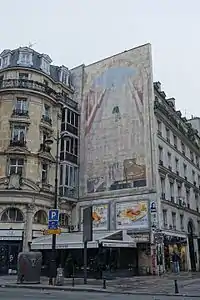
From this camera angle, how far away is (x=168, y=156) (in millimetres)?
37000

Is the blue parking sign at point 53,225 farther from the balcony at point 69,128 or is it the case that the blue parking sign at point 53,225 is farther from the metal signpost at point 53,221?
the balcony at point 69,128

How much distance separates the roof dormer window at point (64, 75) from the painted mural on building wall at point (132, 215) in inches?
596

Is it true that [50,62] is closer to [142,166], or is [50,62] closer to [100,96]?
[100,96]

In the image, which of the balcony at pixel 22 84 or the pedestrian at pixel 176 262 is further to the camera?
the balcony at pixel 22 84

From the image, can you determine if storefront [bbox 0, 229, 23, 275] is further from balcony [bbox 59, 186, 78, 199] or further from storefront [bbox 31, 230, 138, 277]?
balcony [bbox 59, 186, 78, 199]

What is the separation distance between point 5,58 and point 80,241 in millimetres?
21758

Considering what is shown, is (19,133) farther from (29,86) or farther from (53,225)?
(53,225)

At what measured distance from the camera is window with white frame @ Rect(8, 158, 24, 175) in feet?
106

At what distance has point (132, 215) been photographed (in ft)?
105

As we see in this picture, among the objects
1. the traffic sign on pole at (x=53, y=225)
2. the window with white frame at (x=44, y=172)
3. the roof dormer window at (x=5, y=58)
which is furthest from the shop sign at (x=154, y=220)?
the roof dormer window at (x=5, y=58)

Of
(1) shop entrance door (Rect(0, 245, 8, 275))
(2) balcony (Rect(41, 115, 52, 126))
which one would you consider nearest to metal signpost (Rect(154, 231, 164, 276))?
(1) shop entrance door (Rect(0, 245, 8, 275))

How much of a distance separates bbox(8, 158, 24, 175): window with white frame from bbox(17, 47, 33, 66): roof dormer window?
33.9 feet

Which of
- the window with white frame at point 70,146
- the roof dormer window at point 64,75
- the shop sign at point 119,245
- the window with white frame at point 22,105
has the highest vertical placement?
the roof dormer window at point 64,75

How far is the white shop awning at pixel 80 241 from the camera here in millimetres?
25595
